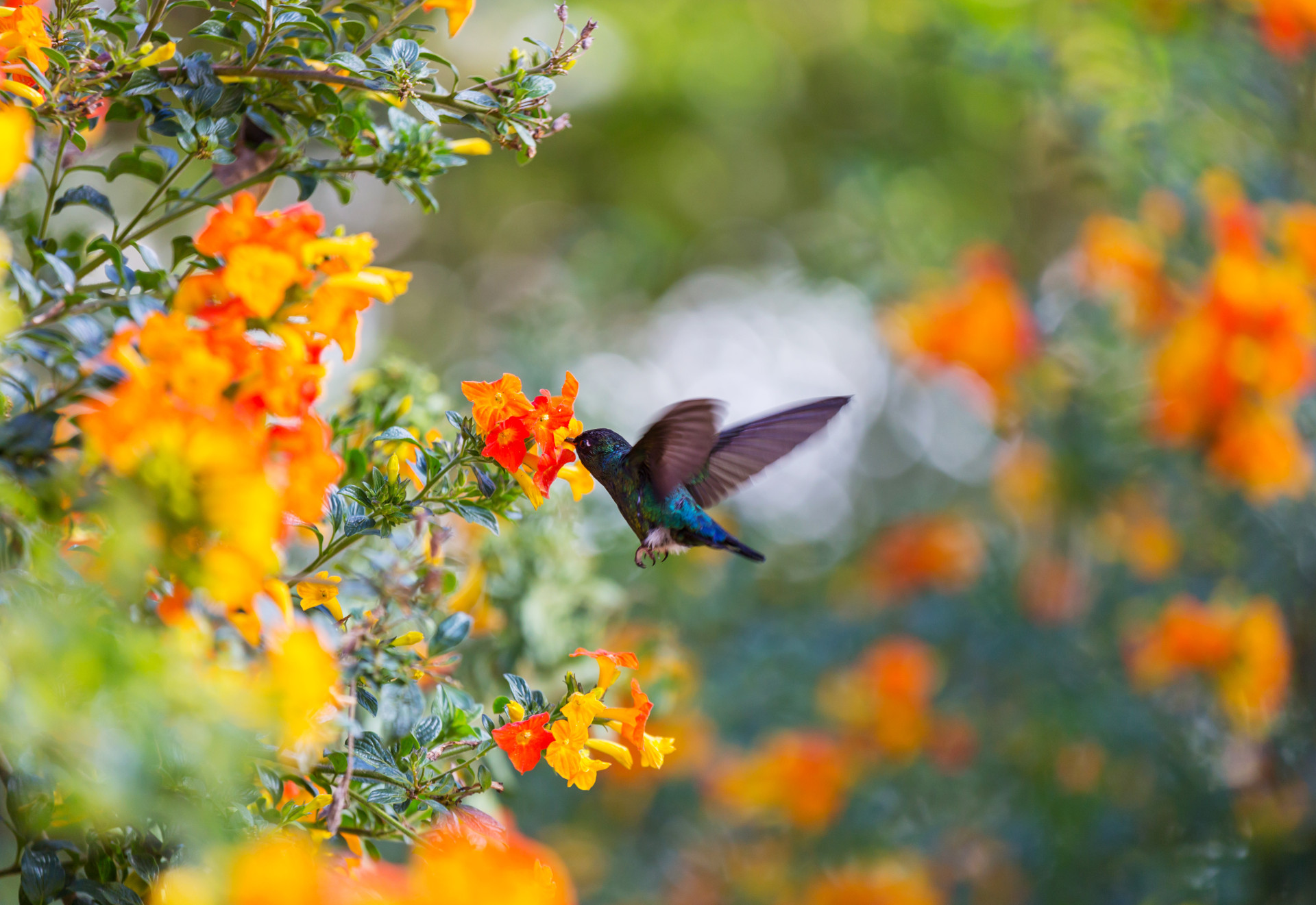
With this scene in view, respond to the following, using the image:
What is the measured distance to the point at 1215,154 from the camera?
290cm

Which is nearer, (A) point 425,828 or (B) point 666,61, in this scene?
(A) point 425,828

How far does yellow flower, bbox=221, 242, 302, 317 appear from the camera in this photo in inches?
28.5

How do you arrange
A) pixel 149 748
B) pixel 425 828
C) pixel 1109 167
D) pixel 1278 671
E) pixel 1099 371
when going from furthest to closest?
1. pixel 1099 371
2. pixel 1109 167
3. pixel 1278 671
4. pixel 425 828
5. pixel 149 748

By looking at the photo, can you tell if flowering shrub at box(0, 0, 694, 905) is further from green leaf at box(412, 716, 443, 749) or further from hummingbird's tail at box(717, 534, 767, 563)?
hummingbird's tail at box(717, 534, 767, 563)

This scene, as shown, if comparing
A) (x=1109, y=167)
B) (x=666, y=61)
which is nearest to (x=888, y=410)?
(x=666, y=61)

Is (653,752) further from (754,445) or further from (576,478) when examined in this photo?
(754,445)

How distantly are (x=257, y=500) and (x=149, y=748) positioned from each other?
163mm

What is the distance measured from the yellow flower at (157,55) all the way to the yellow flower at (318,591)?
1.58ft

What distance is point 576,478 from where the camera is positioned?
1.06 meters

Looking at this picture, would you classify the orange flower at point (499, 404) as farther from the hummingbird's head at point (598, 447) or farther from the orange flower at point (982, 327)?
the orange flower at point (982, 327)

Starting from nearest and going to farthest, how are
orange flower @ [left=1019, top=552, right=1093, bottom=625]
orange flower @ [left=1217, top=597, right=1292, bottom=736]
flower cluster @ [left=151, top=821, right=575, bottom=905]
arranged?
flower cluster @ [left=151, top=821, right=575, bottom=905] → orange flower @ [left=1217, top=597, right=1292, bottom=736] → orange flower @ [left=1019, top=552, right=1093, bottom=625]

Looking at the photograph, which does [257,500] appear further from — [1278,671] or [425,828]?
[1278,671]

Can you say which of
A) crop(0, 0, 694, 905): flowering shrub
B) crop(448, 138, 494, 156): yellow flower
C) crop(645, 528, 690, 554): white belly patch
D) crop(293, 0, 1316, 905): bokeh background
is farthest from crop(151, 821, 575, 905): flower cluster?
crop(293, 0, 1316, 905): bokeh background

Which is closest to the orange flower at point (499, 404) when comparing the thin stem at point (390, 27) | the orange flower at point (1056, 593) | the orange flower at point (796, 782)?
the thin stem at point (390, 27)
